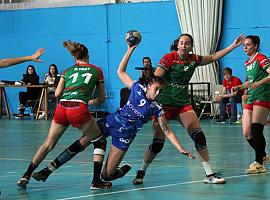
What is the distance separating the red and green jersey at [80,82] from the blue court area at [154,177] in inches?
40.7

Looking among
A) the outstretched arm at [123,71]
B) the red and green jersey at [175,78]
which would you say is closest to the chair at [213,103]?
the red and green jersey at [175,78]

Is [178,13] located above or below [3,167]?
above

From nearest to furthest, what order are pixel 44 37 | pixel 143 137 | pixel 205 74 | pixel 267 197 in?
pixel 267 197, pixel 143 137, pixel 205 74, pixel 44 37

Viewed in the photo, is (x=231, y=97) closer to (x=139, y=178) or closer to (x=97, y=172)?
(x=139, y=178)

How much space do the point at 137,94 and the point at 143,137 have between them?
27.6ft

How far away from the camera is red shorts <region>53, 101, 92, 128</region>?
9.06 m

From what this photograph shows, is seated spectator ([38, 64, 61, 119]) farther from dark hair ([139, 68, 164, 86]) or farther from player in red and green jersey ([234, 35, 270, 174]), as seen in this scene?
dark hair ([139, 68, 164, 86])

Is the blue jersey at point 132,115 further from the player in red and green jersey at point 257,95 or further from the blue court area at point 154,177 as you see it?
the player in red and green jersey at point 257,95

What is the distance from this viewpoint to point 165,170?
35.5ft

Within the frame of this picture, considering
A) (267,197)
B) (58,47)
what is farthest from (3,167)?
(58,47)

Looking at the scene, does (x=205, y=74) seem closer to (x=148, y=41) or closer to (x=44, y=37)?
(x=148, y=41)

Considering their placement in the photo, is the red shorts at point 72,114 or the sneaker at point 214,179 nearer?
the red shorts at point 72,114

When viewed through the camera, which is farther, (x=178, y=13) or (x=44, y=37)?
(x=44, y=37)

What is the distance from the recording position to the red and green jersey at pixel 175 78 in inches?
375
